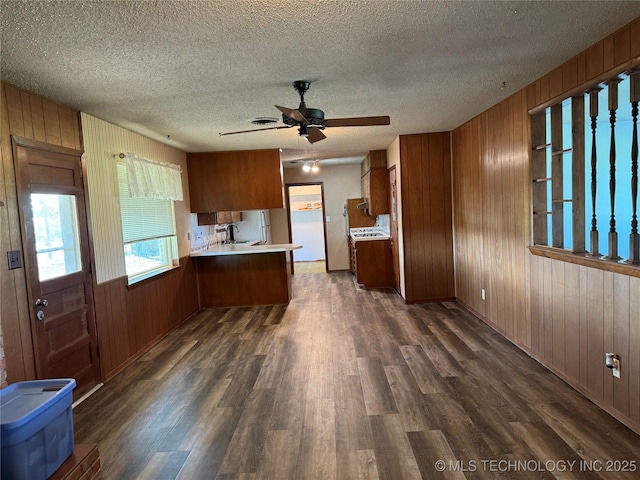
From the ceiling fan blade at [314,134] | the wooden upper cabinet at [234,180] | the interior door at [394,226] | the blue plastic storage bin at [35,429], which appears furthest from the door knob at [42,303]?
the interior door at [394,226]

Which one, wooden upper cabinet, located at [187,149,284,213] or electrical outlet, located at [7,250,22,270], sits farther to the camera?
wooden upper cabinet, located at [187,149,284,213]

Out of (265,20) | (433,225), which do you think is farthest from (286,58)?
(433,225)

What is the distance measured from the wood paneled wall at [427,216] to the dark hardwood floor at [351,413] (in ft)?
3.72

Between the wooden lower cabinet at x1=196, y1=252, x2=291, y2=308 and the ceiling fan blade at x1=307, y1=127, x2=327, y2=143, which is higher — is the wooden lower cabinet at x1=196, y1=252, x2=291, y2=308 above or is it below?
below

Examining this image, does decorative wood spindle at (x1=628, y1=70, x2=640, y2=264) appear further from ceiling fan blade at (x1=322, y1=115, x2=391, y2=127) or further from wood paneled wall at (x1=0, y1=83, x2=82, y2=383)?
wood paneled wall at (x1=0, y1=83, x2=82, y2=383)

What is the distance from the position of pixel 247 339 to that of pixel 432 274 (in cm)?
275

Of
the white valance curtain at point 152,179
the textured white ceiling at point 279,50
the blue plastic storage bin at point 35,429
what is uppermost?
the textured white ceiling at point 279,50

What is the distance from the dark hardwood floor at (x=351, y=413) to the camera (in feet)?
6.79

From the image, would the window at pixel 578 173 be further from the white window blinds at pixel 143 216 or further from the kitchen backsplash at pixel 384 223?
the white window blinds at pixel 143 216

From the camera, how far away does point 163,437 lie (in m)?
2.43

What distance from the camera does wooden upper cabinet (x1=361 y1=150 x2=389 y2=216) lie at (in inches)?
257

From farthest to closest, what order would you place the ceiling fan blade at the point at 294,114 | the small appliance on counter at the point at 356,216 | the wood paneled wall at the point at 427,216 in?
the small appliance on counter at the point at 356,216
the wood paneled wall at the point at 427,216
the ceiling fan blade at the point at 294,114

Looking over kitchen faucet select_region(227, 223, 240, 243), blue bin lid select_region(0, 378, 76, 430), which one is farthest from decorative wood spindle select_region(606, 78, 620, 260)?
kitchen faucet select_region(227, 223, 240, 243)

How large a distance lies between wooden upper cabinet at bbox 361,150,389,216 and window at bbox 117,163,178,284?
10.9 ft
